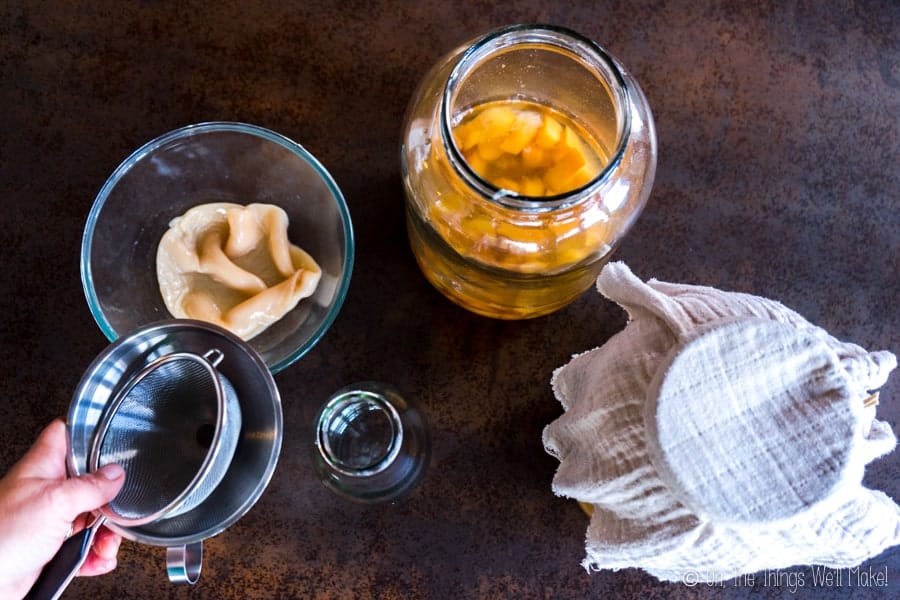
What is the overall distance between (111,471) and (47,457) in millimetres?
99

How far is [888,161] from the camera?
84 centimetres

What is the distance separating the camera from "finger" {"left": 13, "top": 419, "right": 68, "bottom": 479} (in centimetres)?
65

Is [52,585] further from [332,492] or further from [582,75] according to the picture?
[582,75]

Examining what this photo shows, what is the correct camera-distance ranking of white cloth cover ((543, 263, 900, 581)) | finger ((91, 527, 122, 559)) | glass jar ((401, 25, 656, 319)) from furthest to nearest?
finger ((91, 527, 122, 559))
glass jar ((401, 25, 656, 319))
white cloth cover ((543, 263, 900, 581))

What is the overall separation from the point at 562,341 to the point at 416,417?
18 cm

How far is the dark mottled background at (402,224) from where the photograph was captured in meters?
0.78

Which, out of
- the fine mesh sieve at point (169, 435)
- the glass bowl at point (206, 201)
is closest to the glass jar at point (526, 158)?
the glass bowl at point (206, 201)

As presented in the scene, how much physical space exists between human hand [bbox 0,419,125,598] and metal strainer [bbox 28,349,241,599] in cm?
2

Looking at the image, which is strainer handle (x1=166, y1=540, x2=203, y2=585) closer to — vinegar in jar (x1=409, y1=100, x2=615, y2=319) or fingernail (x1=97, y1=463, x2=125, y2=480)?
fingernail (x1=97, y1=463, x2=125, y2=480)

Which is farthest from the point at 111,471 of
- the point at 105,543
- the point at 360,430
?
the point at 360,430

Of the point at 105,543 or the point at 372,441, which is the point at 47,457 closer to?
the point at 105,543

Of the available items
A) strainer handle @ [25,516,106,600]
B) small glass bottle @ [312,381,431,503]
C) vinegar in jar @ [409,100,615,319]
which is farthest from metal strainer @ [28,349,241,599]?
vinegar in jar @ [409,100,615,319]

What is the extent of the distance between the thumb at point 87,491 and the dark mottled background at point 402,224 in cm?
20

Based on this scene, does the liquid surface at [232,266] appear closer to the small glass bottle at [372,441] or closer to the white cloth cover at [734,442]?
the small glass bottle at [372,441]
